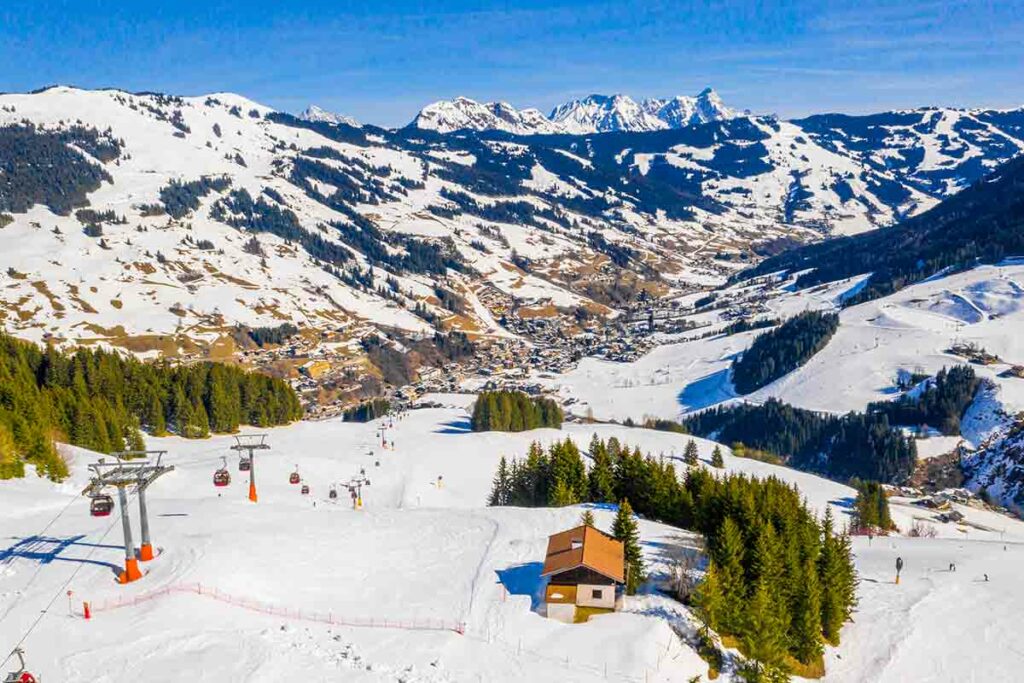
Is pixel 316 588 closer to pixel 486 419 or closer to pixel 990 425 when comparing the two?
pixel 486 419

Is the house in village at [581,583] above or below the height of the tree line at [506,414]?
above

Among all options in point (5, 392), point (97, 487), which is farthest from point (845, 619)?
point (5, 392)

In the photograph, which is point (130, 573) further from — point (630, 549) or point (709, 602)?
point (709, 602)

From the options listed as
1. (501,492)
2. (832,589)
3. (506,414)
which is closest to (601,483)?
(501,492)

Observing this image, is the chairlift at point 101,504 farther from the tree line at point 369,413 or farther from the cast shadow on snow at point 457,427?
the tree line at point 369,413

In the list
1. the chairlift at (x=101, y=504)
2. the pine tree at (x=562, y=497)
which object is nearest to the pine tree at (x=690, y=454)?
the pine tree at (x=562, y=497)
